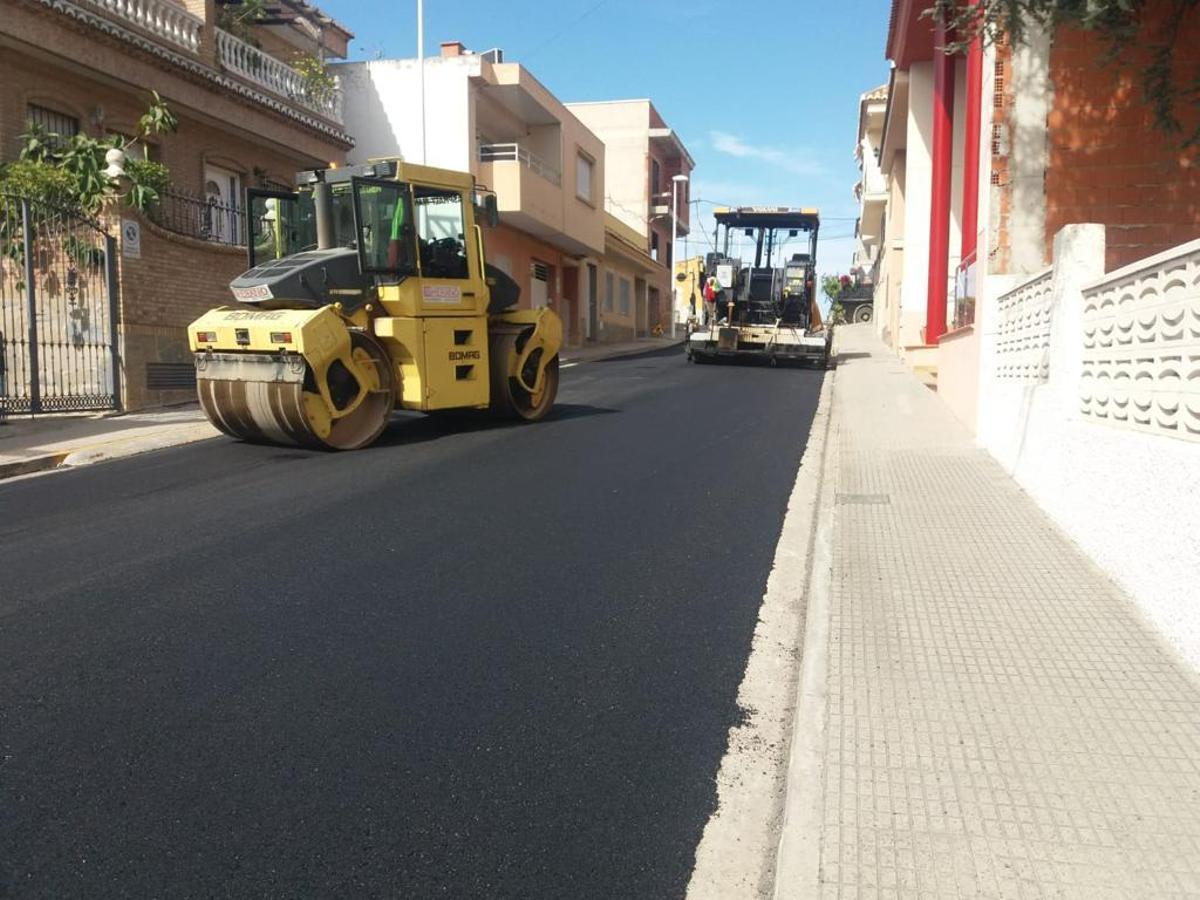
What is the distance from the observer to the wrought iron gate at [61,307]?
12008 millimetres

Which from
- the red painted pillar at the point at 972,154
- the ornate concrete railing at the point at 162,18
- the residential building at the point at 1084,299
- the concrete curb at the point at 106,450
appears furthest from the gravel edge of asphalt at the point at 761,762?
the ornate concrete railing at the point at 162,18

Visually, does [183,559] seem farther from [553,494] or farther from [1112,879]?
[1112,879]

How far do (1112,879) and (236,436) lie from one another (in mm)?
9111

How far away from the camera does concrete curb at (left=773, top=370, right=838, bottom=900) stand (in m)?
2.55

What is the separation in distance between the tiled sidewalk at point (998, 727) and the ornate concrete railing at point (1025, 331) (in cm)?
136

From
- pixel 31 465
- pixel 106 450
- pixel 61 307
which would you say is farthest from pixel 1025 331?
pixel 61 307

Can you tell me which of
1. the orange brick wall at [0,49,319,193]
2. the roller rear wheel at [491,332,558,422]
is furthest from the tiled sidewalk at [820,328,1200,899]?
the orange brick wall at [0,49,319,193]

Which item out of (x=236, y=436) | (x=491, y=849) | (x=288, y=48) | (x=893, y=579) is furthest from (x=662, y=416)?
(x=288, y=48)

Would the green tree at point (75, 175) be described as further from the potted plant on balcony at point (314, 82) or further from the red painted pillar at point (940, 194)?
the red painted pillar at point (940, 194)

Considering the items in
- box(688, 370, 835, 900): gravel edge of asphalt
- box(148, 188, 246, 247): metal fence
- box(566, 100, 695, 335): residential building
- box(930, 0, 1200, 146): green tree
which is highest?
box(566, 100, 695, 335): residential building

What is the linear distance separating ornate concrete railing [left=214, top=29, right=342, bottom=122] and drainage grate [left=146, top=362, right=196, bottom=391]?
6.61 m

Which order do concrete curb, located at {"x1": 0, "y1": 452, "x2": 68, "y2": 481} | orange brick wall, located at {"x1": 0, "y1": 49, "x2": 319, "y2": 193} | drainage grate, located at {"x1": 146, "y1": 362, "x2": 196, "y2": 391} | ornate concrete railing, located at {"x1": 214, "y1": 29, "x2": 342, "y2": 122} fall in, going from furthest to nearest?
ornate concrete railing, located at {"x1": 214, "y1": 29, "x2": 342, "y2": 122} < orange brick wall, located at {"x1": 0, "y1": 49, "x2": 319, "y2": 193} < drainage grate, located at {"x1": 146, "y1": 362, "x2": 196, "y2": 391} < concrete curb, located at {"x1": 0, "y1": 452, "x2": 68, "y2": 481}

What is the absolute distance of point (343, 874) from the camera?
2617mm

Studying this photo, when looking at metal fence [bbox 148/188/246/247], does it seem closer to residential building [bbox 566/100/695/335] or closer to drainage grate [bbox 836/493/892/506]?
drainage grate [bbox 836/493/892/506]
